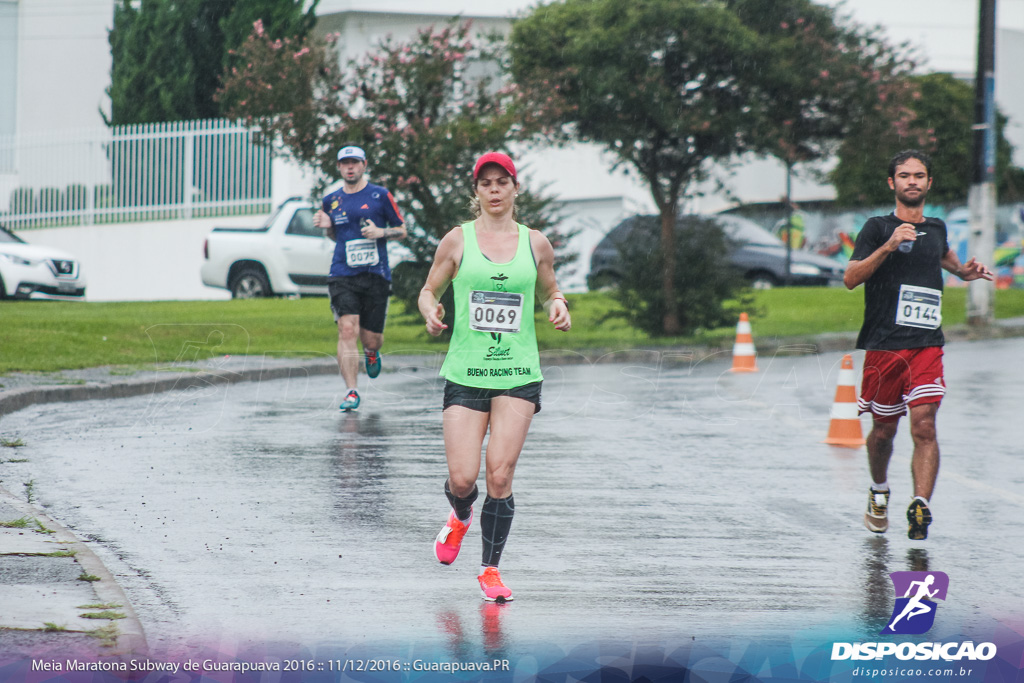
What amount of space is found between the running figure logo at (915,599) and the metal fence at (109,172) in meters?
23.9

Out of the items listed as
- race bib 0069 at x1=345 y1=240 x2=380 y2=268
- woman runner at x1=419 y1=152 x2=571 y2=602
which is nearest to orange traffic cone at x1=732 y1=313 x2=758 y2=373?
race bib 0069 at x1=345 y1=240 x2=380 y2=268

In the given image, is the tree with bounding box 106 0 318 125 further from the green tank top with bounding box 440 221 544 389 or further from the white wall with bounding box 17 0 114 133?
the green tank top with bounding box 440 221 544 389

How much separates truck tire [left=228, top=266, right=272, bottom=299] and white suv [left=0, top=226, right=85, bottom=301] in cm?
294

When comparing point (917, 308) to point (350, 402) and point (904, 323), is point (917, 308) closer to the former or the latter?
point (904, 323)

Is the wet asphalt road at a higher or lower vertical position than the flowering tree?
lower

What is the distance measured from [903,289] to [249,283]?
66.5 feet

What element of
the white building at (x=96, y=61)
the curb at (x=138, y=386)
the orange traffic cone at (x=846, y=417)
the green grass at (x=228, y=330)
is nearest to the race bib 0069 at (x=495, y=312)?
the orange traffic cone at (x=846, y=417)

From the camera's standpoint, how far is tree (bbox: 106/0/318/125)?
105 feet

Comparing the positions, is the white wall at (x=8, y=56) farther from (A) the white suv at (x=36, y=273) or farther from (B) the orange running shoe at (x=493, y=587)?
(B) the orange running shoe at (x=493, y=587)

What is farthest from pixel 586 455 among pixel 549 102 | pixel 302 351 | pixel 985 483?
pixel 549 102

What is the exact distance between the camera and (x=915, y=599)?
5.38m

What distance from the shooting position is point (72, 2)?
123ft

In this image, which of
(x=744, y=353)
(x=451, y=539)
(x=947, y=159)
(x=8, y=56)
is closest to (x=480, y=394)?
Result: (x=451, y=539)

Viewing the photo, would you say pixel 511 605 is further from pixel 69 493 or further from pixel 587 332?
pixel 587 332
